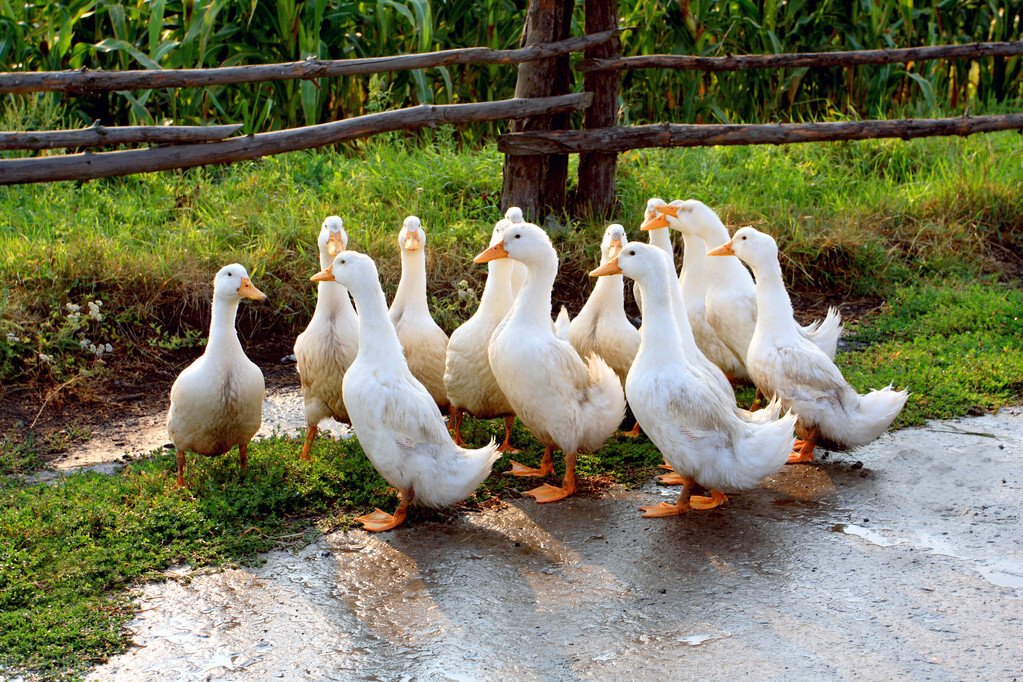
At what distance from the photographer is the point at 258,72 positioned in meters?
5.85

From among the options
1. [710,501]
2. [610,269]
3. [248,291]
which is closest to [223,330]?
[248,291]

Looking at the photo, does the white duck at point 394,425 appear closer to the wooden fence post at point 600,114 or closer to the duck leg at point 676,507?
the duck leg at point 676,507

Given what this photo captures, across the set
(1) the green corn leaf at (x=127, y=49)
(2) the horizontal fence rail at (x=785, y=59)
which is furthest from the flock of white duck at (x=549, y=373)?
(1) the green corn leaf at (x=127, y=49)

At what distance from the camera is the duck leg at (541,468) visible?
176 inches

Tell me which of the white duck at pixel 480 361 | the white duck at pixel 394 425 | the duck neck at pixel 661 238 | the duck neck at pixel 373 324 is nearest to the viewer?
the white duck at pixel 394 425

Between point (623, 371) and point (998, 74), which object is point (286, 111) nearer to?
point (623, 371)

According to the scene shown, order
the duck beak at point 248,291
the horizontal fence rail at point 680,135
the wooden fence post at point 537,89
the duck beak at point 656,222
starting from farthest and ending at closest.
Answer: the wooden fence post at point 537,89
the horizontal fence rail at point 680,135
the duck beak at point 656,222
the duck beak at point 248,291

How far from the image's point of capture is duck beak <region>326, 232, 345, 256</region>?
461cm

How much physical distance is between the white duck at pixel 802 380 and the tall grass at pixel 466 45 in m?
4.46

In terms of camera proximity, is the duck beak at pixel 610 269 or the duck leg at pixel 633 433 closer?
the duck beak at pixel 610 269

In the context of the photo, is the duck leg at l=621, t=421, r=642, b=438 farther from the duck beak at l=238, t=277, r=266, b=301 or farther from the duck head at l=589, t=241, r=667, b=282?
the duck beak at l=238, t=277, r=266, b=301

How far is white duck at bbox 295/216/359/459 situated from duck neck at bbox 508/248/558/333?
877 mm

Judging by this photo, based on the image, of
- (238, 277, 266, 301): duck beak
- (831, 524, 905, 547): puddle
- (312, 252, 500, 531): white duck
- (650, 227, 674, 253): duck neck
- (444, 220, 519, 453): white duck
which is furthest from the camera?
(650, 227, 674, 253): duck neck

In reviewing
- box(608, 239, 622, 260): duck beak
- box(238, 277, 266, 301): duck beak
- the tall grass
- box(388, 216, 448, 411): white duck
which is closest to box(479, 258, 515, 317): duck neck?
box(388, 216, 448, 411): white duck
